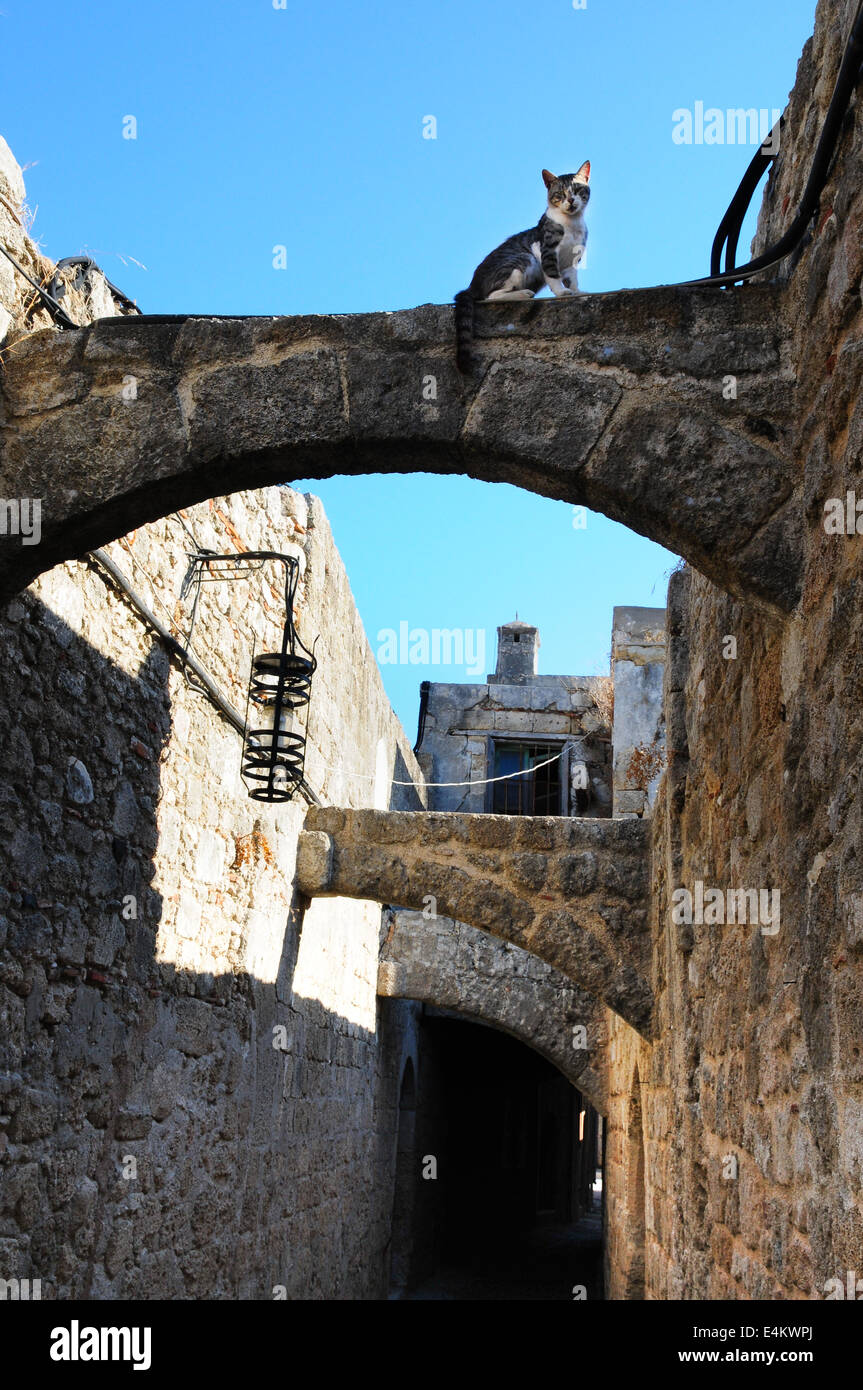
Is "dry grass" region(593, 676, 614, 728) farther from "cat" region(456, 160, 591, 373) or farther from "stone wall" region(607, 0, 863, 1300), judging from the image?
"cat" region(456, 160, 591, 373)

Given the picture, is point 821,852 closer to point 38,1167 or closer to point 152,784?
point 38,1167

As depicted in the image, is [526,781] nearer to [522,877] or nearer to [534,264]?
[522,877]

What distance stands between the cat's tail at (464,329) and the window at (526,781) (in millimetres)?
10398

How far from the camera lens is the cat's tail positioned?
2549 mm

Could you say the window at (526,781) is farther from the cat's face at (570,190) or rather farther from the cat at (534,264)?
the cat at (534,264)

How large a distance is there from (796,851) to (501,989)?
19.9 feet

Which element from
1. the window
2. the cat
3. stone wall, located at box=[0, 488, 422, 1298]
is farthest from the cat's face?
the window

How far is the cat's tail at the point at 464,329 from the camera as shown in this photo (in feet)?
8.36

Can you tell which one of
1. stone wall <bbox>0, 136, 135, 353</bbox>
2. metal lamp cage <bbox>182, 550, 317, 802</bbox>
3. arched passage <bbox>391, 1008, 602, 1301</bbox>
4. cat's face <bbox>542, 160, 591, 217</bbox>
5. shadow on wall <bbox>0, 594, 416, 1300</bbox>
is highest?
cat's face <bbox>542, 160, 591, 217</bbox>

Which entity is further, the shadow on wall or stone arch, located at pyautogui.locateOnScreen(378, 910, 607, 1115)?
stone arch, located at pyautogui.locateOnScreen(378, 910, 607, 1115)

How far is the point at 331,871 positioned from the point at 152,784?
2356 mm

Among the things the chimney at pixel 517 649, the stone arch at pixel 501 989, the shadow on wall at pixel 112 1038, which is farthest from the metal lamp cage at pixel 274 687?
the chimney at pixel 517 649

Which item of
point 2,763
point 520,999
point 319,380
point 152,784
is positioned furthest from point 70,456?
point 520,999

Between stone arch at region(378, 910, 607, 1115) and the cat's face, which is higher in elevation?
the cat's face
